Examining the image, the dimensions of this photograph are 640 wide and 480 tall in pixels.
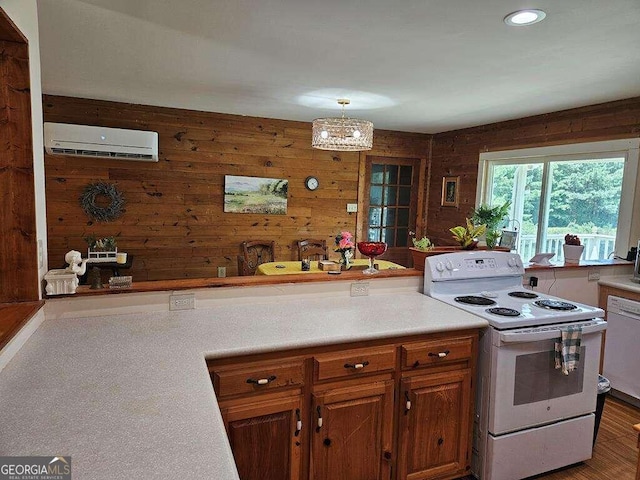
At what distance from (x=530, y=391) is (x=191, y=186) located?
4046 mm

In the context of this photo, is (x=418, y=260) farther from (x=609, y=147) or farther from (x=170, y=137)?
(x=170, y=137)

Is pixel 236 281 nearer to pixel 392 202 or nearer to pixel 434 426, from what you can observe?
pixel 434 426

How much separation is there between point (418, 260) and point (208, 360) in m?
1.58

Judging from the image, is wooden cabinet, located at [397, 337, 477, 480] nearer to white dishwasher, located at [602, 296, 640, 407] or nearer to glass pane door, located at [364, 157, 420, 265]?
white dishwasher, located at [602, 296, 640, 407]

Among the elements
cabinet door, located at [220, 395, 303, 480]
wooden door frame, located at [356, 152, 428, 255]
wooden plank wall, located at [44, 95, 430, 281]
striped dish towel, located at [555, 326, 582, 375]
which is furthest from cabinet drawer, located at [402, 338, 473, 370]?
wooden door frame, located at [356, 152, 428, 255]

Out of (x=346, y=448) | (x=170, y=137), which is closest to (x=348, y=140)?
(x=170, y=137)

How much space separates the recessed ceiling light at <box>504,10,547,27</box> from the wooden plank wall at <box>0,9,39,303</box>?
211 centimetres

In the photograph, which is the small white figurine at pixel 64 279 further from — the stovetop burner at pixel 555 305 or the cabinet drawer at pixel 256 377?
the stovetop burner at pixel 555 305

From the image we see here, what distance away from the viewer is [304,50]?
256 centimetres

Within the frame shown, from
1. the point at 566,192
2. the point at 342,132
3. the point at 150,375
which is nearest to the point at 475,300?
the point at 150,375

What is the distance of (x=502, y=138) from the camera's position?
15.7 ft

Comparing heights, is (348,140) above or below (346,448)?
above

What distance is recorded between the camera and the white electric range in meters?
2.07

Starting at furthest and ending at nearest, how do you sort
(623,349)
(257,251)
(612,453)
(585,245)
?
(257,251)
(585,245)
(623,349)
(612,453)
